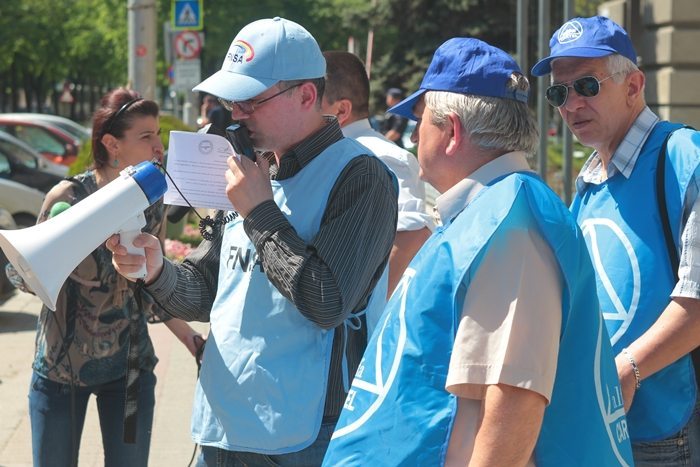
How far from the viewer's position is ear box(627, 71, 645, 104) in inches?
118

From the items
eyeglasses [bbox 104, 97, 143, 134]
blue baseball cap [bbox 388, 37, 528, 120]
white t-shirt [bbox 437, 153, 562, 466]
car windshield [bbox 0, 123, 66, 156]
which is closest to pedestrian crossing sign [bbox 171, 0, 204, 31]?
car windshield [bbox 0, 123, 66, 156]

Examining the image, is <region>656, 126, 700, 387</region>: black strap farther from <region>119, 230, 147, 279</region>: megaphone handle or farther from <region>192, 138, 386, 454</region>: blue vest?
<region>119, 230, 147, 279</region>: megaphone handle

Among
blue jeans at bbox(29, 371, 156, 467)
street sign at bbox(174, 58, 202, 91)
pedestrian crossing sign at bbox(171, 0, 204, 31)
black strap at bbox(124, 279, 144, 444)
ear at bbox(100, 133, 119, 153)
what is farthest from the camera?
street sign at bbox(174, 58, 202, 91)

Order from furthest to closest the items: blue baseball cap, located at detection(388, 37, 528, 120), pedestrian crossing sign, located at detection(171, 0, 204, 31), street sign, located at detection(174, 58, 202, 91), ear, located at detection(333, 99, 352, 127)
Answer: street sign, located at detection(174, 58, 202, 91), pedestrian crossing sign, located at detection(171, 0, 204, 31), ear, located at detection(333, 99, 352, 127), blue baseball cap, located at detection(388, 37, 528, 120)

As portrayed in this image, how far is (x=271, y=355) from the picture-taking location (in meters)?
2.69

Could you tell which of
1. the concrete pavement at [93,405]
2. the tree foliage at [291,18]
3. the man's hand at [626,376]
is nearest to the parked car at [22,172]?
the concrete pavement at [93,405]

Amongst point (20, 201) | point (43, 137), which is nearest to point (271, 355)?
point (20, 201)

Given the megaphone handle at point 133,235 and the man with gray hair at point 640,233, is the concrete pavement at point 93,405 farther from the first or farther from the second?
the man with gray hair at point 640,233

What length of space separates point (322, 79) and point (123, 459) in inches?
68.4

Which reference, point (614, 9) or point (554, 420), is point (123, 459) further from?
point (614, 9)

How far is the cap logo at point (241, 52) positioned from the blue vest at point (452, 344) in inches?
35.9

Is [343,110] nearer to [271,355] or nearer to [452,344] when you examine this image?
[271,355]

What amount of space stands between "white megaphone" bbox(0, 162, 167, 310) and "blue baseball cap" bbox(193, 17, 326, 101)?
0.97ft

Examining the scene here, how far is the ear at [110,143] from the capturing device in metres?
3.96
